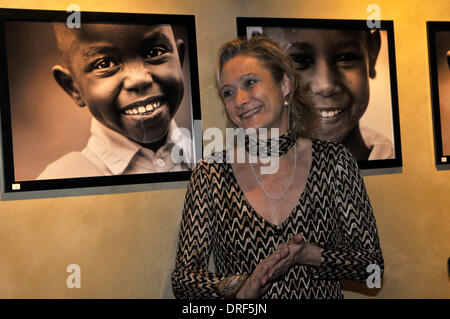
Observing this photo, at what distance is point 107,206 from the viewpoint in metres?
1.97

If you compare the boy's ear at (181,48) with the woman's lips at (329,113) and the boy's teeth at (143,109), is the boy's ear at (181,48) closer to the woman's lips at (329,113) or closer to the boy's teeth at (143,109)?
the boy's teeth at (143,109)

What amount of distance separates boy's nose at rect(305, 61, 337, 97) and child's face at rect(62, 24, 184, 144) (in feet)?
2.08

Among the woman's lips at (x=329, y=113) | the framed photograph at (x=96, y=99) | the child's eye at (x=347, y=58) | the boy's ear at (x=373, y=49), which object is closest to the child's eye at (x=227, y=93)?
the framed photograph at (x=96, y=99)

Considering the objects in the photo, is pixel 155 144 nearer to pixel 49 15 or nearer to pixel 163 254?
pixel 163 254

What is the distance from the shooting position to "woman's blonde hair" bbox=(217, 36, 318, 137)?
1742 millimetres

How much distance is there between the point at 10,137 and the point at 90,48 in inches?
19.0

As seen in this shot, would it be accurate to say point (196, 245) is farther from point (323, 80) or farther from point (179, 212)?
point (323, 80)

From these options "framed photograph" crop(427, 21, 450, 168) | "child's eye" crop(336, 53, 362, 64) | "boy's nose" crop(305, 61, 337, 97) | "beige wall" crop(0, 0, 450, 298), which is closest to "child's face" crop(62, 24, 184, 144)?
"beige wall" crop(0, 0, 450, 298)

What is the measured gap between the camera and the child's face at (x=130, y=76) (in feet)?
6.34

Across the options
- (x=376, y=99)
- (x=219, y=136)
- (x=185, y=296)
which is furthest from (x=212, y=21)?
(x=185, y=296)

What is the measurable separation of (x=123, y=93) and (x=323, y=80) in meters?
0.94

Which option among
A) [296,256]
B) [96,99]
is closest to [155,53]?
[96,99]

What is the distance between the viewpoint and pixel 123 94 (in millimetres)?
1970

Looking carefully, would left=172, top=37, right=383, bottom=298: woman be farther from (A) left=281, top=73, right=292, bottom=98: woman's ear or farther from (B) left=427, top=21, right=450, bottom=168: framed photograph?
(B) left=427, top=21, right=450, bottom=168: framed photograph
